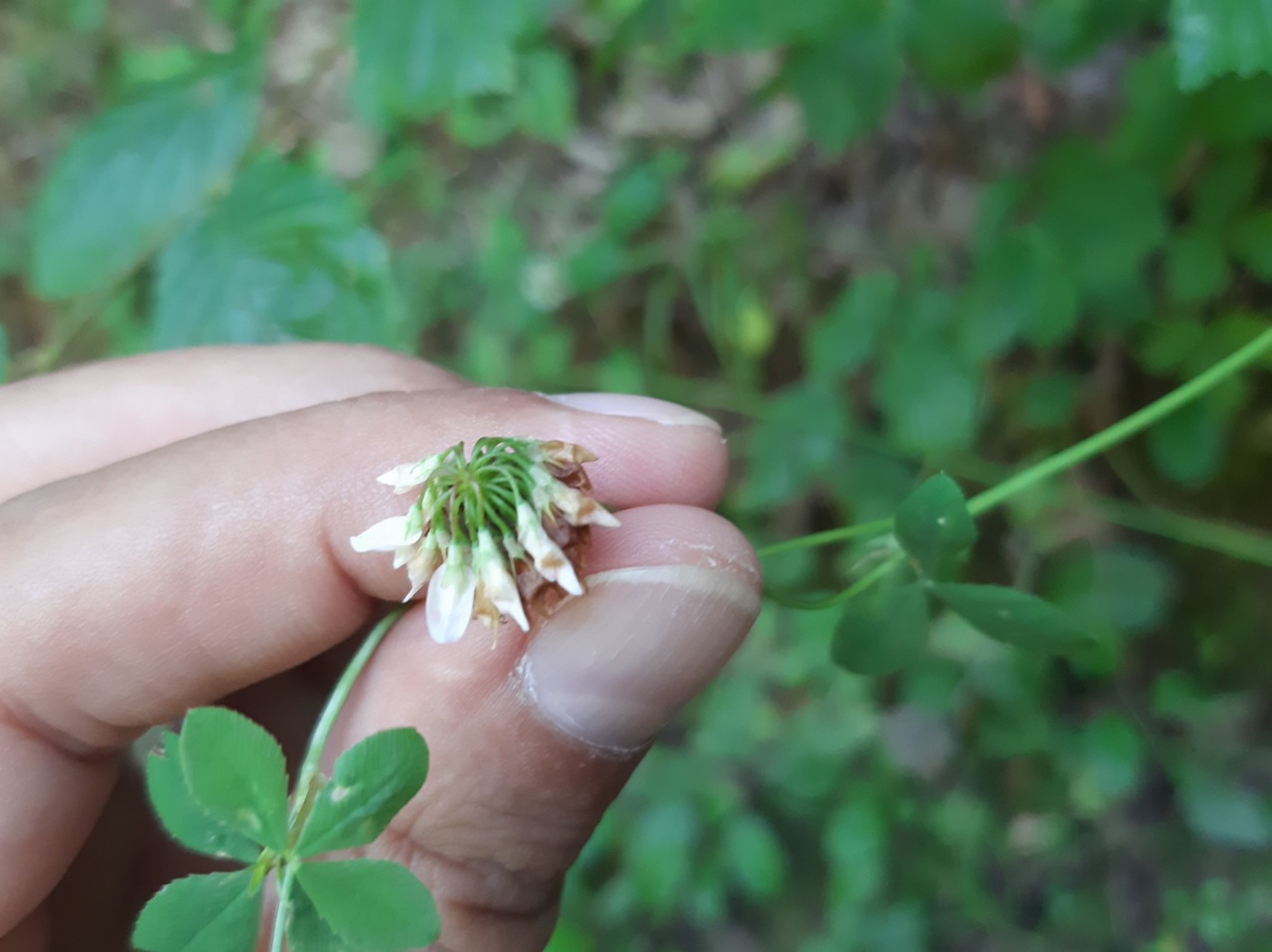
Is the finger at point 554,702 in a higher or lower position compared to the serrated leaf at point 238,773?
lower

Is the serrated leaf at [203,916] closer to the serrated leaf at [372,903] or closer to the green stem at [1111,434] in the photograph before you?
the serrated leaf at [372,903]

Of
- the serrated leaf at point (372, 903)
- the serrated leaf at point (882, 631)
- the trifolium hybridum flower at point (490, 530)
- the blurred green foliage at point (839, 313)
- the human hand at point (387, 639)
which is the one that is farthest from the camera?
the blurred green foliage at point (839, 313)

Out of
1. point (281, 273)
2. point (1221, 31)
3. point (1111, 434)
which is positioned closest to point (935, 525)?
point (1111, 434)

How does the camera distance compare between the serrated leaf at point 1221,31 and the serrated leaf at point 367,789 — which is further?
the serrated leaf at point 1221,31

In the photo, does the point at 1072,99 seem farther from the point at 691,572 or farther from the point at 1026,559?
the point at 691,572

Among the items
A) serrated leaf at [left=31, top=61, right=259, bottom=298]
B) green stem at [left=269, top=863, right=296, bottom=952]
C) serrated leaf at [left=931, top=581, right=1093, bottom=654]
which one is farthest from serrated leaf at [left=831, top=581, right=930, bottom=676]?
serrated leaf at [left=31, top=61, right=259, bottom=298]

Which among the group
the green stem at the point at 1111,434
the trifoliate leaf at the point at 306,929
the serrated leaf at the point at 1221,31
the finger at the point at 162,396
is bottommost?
the trifoliate leaf at the point at 306,929

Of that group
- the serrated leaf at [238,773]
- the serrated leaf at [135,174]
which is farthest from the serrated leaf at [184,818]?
the serrated leaf at [135,174]

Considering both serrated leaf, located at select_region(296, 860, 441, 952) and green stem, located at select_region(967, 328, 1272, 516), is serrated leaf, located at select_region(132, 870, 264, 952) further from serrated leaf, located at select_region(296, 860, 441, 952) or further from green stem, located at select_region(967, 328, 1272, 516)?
green stem, located at select_region(967, 328, 1272, 516)
